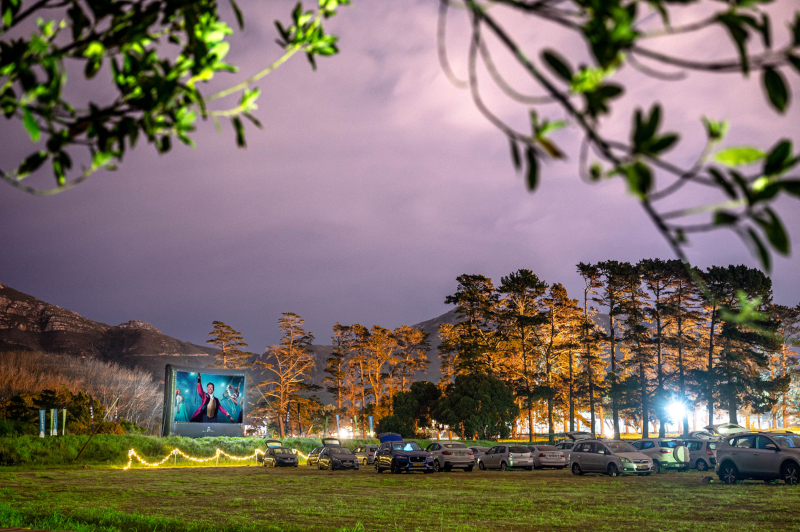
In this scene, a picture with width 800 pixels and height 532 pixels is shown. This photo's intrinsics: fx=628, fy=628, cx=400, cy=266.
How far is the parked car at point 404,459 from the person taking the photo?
2786 centimetres

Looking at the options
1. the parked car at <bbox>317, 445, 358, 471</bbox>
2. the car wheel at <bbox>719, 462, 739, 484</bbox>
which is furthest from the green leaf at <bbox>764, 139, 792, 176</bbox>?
the parked car at <bbox>317, 445, 358, 471</bbox>

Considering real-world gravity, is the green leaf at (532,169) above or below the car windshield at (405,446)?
above

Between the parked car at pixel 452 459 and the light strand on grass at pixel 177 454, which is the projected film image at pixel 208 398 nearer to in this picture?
the light strand on grass at pixel 177 454

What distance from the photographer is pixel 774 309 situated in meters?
66.1

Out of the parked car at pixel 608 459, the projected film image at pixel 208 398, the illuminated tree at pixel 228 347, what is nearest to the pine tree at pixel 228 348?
the illuminated tree at pixel 228 347

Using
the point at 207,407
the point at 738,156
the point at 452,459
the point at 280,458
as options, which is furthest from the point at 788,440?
the point at 207,407

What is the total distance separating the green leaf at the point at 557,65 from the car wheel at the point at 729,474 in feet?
68.6

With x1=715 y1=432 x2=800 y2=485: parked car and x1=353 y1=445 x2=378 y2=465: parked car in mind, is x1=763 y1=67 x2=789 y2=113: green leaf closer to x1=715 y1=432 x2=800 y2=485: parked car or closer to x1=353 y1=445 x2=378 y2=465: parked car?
x1=715 y1=432 x2=800 y2=485: parked car

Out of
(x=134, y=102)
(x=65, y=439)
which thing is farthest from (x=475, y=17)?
(x=65, y=439)

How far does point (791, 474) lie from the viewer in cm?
1762

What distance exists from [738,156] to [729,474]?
2096 cm

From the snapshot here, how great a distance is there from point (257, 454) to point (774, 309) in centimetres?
5512

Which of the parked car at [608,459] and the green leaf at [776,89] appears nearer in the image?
the green leaf at [776,89]

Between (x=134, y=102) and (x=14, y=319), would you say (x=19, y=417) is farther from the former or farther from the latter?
(x=14, y=319)
